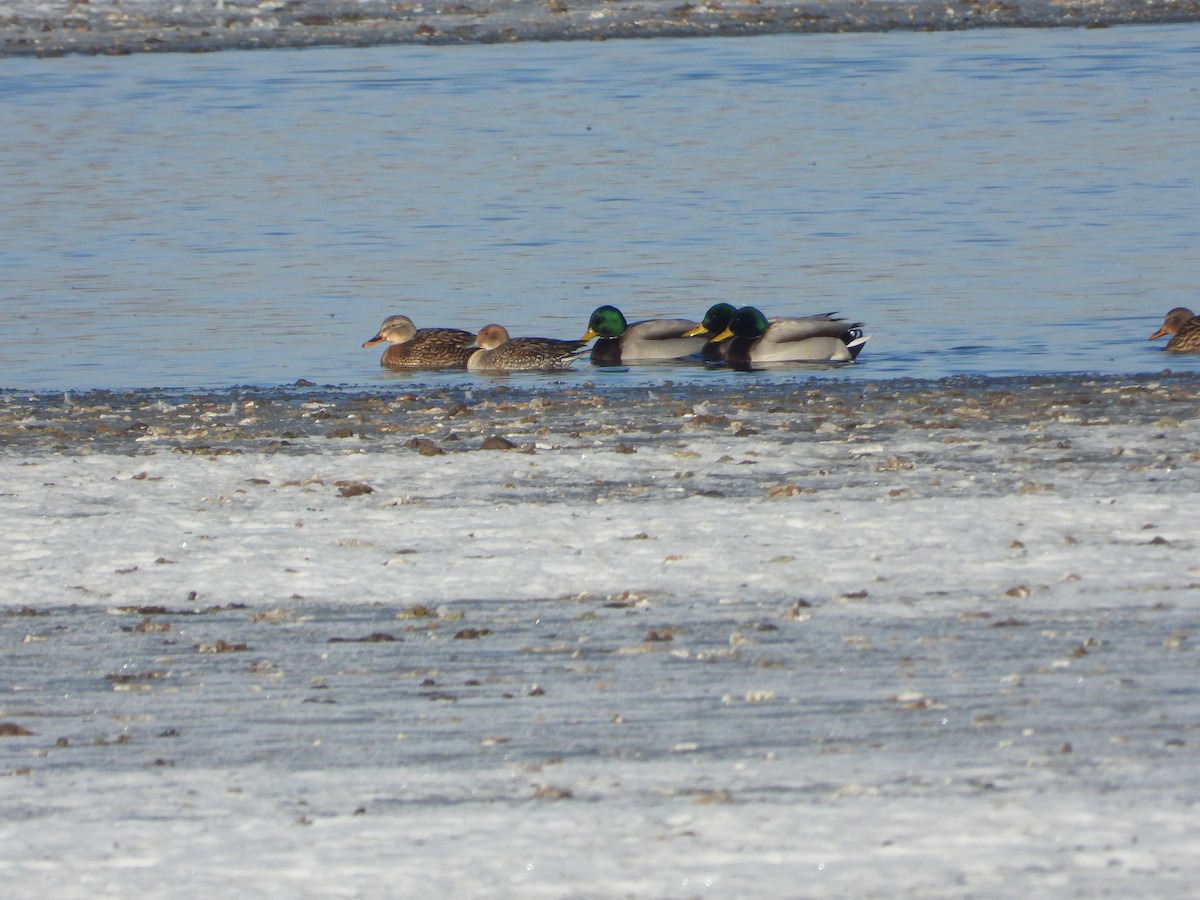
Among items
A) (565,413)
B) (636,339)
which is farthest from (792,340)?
(565,413)

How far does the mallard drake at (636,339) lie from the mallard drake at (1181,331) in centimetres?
277

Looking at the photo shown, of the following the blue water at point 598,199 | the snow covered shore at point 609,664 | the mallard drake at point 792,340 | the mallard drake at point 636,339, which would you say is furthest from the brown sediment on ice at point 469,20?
the snow covered shore at point 609,664

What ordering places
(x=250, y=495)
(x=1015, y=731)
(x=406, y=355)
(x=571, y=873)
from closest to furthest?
(x=571, y=873) → (x=1015, y=731) → (x=250, y=495) → (x=406, y=355)

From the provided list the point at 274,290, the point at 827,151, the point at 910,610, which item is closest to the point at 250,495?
the point at 910,610

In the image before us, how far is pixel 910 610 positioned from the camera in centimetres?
600

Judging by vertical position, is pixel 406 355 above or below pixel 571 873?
below

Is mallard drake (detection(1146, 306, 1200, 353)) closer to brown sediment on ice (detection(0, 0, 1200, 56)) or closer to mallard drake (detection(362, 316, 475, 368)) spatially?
mallard drake (detection(362, 316, 475, 368))

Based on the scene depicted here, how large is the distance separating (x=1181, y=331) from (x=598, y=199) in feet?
27.8

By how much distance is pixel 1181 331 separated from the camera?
12.7m

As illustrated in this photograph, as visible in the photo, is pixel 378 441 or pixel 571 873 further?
pixel 378 441

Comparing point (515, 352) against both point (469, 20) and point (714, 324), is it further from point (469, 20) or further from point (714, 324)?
point (469, 20)

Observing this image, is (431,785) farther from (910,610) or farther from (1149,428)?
(1149,428)

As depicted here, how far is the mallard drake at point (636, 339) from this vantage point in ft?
45.3

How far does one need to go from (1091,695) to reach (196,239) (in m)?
14.4
